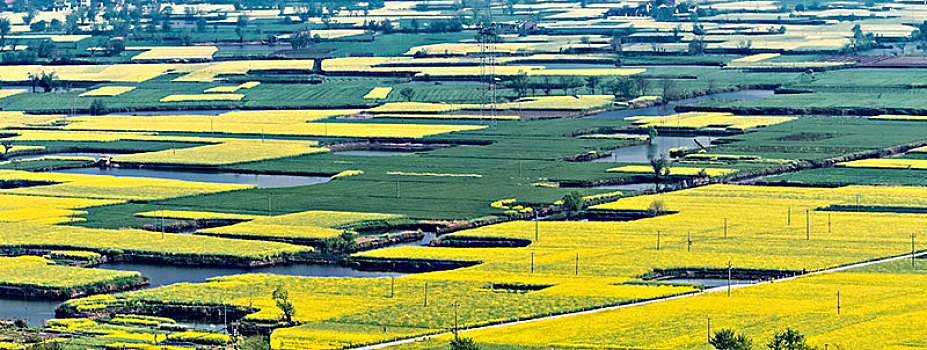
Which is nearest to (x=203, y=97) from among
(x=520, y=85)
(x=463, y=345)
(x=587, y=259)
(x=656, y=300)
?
(x=520, y=85)

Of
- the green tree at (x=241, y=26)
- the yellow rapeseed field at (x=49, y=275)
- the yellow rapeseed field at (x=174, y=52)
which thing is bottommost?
the green tree at (x=241, y=26)

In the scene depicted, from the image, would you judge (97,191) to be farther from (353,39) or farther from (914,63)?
(353,39)

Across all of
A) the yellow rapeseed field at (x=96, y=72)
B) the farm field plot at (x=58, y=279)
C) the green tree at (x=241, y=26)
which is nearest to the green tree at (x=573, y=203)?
the farm field plot at (x=58, y=279)

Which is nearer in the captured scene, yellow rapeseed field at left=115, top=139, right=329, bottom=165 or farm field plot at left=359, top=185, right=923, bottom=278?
farm field plot at left=359, top=185, right=923, bottom=278

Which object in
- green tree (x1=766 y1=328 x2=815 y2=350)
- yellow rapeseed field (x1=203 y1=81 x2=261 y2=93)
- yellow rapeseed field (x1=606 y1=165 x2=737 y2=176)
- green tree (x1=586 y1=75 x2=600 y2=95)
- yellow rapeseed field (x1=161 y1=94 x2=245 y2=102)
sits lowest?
yellow rapeseed field (x1=203 y1=81 x2=261 y2=93)

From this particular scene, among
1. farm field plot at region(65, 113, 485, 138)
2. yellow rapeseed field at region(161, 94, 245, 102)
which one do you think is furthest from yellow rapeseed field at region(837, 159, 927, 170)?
yellow rapeseed field at region(161, 94, 245, 102)

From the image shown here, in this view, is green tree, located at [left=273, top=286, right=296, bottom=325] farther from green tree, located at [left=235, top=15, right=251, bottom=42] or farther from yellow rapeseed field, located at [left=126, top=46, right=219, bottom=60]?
green tree, located at [left=235, top=15, right=251, bottom=42]

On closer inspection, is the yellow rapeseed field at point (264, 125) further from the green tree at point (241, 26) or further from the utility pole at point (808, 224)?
the green tree at point (241, 26)

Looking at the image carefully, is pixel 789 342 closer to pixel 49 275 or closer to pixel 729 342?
pixel 729 342

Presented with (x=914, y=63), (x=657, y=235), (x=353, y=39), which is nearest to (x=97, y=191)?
(x=657, y=235)
